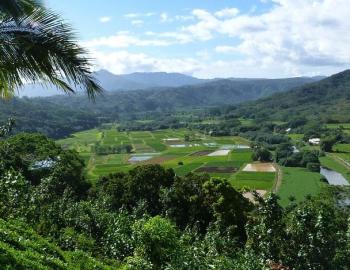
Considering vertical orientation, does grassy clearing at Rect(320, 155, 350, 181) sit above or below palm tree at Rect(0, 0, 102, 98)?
below

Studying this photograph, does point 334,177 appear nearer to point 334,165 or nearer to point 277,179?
point 277,179

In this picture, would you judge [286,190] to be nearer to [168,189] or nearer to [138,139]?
[168,189]

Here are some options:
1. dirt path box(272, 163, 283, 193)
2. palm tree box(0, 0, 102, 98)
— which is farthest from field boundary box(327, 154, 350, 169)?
palm tree box(0, 0, 102, 98)

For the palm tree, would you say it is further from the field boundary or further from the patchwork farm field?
the field boundary

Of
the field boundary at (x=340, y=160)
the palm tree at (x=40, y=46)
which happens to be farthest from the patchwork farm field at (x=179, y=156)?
the palm tree at (x=40, y=46)

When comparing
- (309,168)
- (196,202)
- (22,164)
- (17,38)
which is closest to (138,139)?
(309,168)

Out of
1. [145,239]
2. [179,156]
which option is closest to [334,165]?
[179,156]

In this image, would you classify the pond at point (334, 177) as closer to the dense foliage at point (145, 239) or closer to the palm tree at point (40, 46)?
the dense foliage at point (145, 239)
